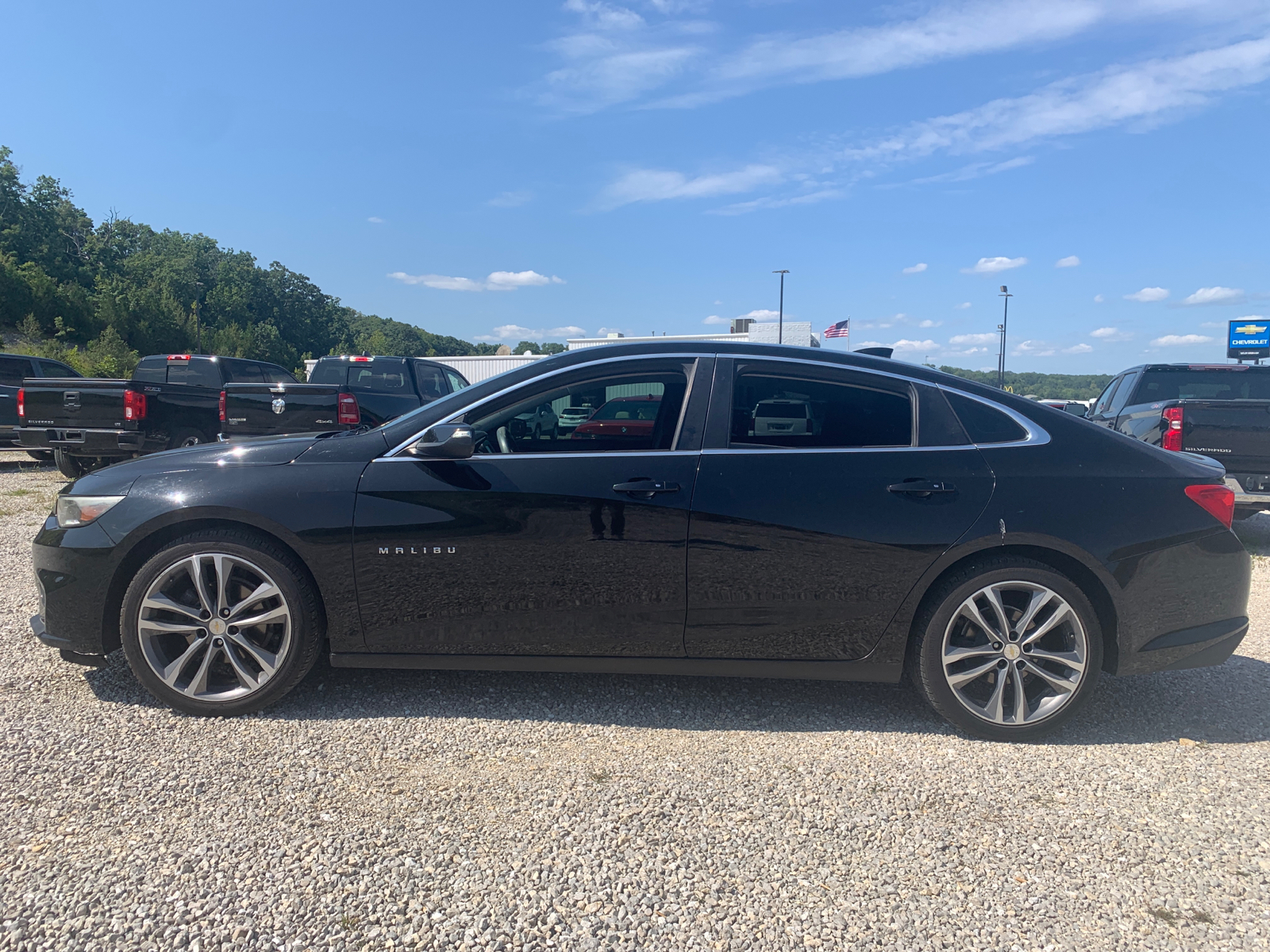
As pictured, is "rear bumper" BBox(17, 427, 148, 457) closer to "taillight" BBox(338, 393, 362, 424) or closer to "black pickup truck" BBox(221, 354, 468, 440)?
"black pickup truck" BBox(221, 354, 468, 440)

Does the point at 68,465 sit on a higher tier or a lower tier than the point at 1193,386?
lower

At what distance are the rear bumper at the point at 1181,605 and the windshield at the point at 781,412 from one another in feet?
4.74

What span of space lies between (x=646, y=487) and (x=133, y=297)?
222 feet

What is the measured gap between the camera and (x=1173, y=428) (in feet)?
22.7

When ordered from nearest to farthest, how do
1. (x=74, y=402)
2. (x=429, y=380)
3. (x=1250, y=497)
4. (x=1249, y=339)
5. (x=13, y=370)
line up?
1. (x=1250, y=497)
2. (x=74, y=402)
3. (x=429, y=380)
4. (x=13, y=370)
5. (x=1249, y=339)

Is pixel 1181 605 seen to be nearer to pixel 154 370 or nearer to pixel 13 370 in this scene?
pixel 154 370

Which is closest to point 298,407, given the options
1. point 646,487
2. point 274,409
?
point 274,409

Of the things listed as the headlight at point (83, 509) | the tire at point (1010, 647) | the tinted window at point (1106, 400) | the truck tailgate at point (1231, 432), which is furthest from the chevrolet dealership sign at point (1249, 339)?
the headlight at point (83, 509)

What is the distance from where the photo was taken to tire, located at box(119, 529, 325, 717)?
3.21 meters

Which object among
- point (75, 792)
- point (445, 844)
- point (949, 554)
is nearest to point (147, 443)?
point (75, 792)

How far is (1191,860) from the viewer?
241 cm

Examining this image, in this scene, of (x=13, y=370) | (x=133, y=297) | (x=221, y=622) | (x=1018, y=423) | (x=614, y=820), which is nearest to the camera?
(x=614, y=820)

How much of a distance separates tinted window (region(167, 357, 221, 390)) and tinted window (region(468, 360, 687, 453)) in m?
→ 12.1

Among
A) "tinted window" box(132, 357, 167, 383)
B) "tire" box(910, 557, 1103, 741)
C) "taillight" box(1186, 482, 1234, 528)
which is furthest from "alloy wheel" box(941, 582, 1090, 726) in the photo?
"tinted window" box(132, 357, 167, 383)
